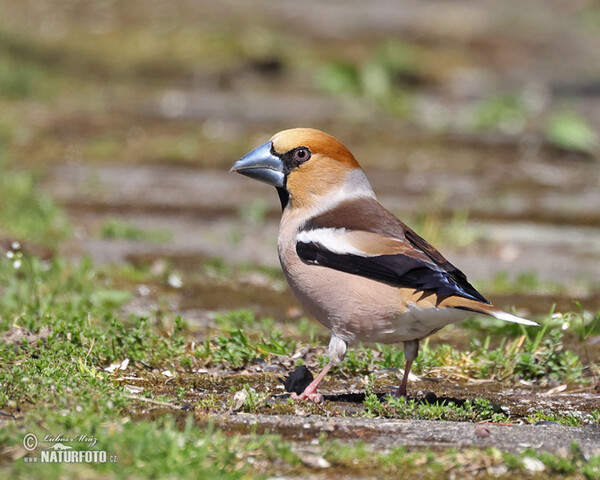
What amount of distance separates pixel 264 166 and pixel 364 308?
109 centimetres

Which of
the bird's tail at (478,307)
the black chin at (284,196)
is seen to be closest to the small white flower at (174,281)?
the black chin at (284,196)

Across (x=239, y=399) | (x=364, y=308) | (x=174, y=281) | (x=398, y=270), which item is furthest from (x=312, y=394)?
(x=174, y=281)

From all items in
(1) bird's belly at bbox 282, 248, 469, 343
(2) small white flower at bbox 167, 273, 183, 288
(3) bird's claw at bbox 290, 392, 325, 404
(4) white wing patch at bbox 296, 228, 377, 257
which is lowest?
(3) bird's claw at bbox 290, 392, 325, 404

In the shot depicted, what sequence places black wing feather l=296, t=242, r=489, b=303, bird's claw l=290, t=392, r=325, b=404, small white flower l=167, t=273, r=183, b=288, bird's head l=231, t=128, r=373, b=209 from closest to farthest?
1. black wing feather l=296, t=242, r=489, b=303
2. bird's claw l=290, t=392, r=325, b=404
3. bird's head l=231, t=128, r=373, b=209
4. small white flower l=167, t=273, r=183, b=288

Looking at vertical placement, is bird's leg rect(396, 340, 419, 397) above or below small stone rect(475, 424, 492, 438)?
above

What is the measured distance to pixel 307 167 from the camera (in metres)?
5.34

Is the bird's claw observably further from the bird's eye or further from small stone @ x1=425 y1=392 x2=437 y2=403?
the bird's eye

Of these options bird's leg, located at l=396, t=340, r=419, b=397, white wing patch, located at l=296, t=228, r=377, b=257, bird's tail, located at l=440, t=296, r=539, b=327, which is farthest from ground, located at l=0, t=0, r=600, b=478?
white wing patch, located at l=296, t=228, r=377, b=257

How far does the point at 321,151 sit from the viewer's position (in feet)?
17.5

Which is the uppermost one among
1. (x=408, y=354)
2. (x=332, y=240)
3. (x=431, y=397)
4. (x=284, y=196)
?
(x=284, y=196)

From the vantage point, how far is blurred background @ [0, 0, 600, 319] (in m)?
9.05

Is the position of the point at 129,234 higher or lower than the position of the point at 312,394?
higher

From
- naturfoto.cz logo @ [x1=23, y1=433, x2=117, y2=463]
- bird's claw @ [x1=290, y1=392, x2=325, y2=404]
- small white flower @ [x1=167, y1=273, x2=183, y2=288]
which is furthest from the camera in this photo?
small white flower @ [x1=167, y1=273, x2=183, y2=288]

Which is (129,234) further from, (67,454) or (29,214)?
(67,454)
